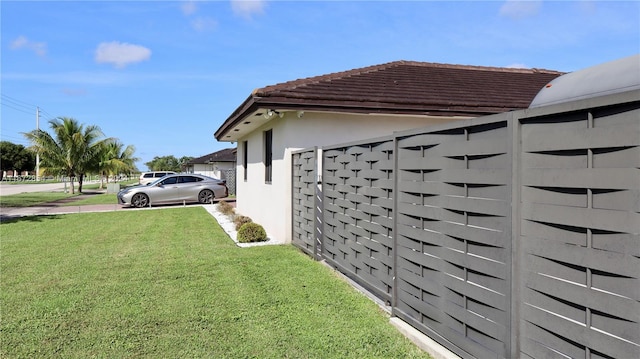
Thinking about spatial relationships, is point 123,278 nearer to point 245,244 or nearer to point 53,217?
point 245,244

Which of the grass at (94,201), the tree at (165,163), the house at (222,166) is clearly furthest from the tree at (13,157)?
the grass at (94,201)

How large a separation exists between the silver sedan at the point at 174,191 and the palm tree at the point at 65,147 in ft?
43.4

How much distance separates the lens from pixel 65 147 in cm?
3011

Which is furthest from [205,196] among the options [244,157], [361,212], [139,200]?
[361,212]

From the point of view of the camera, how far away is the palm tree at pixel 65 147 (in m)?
29.0

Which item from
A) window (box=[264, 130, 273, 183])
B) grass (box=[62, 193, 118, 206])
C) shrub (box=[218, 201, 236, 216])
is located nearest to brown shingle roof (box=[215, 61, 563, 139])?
window (box=[264, 130, 273, 183])

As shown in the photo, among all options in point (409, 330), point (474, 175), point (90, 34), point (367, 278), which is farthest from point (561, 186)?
point (90, 34)

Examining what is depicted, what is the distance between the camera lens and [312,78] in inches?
381

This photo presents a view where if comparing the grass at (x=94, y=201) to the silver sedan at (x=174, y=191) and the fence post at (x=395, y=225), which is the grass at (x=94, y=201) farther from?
the fence post at (x=395, y=225)

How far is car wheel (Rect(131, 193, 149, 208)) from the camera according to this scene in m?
19.2

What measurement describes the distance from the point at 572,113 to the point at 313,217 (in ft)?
16.7

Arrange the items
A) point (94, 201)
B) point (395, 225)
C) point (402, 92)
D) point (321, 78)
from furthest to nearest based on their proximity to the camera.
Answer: point (94, 201) < point (321, 78) < point (402, 92) < point (395, 225)

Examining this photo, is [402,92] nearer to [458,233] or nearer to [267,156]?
[267,156]

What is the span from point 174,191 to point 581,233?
1965 centimetres
